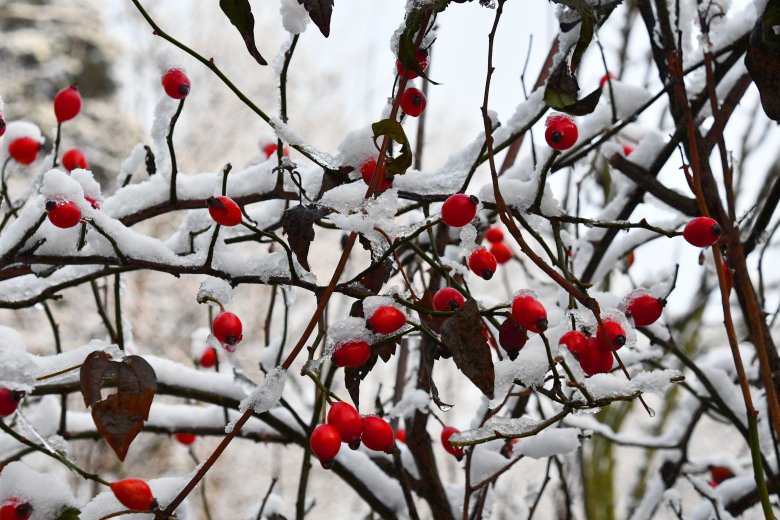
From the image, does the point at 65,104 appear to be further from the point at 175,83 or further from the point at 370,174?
the point at 370,174

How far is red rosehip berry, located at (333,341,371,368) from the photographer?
792 mm

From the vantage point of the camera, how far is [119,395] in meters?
0.75

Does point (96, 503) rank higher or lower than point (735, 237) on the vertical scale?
lower

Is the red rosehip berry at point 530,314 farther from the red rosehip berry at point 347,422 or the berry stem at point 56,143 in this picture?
the berry stem at point 56,143

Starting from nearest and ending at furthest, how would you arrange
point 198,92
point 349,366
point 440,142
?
point 349,366 < point 198,92 < point 440,142

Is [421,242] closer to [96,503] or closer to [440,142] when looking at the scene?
[96,503]

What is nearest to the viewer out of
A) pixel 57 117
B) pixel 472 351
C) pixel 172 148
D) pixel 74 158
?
pixel 472 351

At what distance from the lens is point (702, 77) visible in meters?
1.49

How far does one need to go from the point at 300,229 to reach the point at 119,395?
0.29m

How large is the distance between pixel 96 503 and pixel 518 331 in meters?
0.61

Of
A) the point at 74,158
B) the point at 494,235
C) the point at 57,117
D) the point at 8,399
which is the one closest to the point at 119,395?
the point at 8,399

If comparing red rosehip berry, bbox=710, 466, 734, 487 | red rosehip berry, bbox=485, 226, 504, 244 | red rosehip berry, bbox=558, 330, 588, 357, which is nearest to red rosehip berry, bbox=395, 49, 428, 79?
red rosehip berry, bbox=558, 330, 588, 357

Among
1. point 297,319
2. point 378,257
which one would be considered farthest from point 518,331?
point 297,319

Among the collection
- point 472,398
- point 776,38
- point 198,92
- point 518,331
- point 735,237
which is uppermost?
point 198,92
